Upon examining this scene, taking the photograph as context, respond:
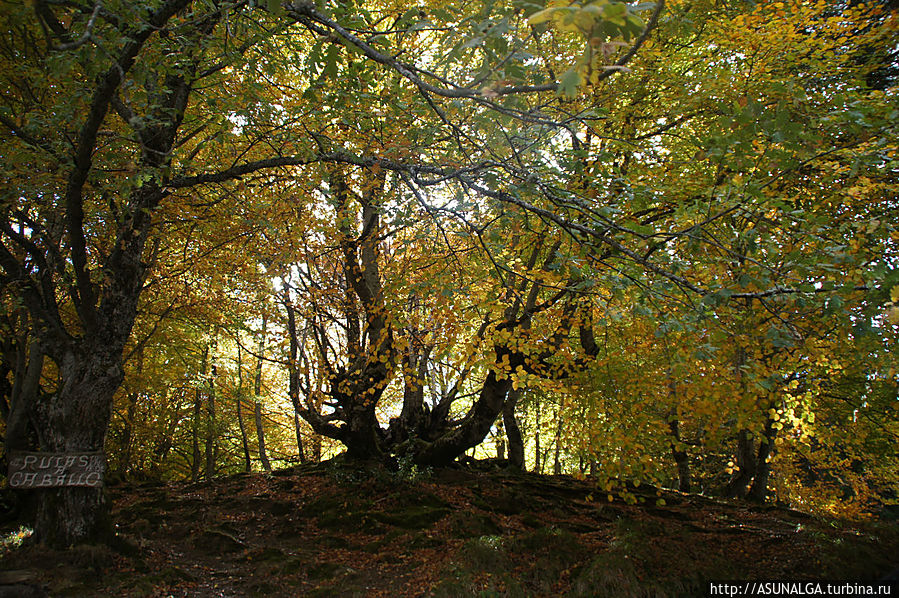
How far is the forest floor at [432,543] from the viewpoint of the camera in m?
4.75

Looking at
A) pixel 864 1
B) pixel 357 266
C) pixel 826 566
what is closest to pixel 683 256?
pixel 826 566

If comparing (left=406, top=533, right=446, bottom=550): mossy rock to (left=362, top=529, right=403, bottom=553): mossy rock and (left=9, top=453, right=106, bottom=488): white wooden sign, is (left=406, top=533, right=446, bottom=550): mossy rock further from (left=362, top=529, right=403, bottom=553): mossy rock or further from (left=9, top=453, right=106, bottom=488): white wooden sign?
(left=9, top=453, right=106, bottom=488): white wooden sign

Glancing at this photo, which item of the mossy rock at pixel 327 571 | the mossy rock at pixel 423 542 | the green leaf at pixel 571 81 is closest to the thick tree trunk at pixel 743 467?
the mossy rock at pixel 423 542

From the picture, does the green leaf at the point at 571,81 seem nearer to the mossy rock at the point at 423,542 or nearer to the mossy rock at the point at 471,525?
the mossy rock at the point at 423,542

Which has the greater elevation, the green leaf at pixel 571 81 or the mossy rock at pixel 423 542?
the green leaf at pixel 571 81

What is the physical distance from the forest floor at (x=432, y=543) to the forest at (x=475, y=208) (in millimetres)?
761

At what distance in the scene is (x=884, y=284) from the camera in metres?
2.38

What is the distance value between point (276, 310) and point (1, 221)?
542cm

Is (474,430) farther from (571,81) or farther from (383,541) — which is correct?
(571,81)

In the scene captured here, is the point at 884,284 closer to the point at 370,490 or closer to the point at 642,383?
the point at 642,383

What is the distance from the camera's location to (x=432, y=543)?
6895mm

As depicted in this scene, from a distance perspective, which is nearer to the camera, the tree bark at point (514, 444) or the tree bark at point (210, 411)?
the tree bark at point (514, 444)

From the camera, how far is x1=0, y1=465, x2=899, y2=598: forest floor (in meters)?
4.75

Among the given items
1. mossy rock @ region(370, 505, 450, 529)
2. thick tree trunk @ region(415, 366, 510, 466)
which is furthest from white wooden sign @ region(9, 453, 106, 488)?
thick tree trunk @ region(415, 366, 510, 466)
